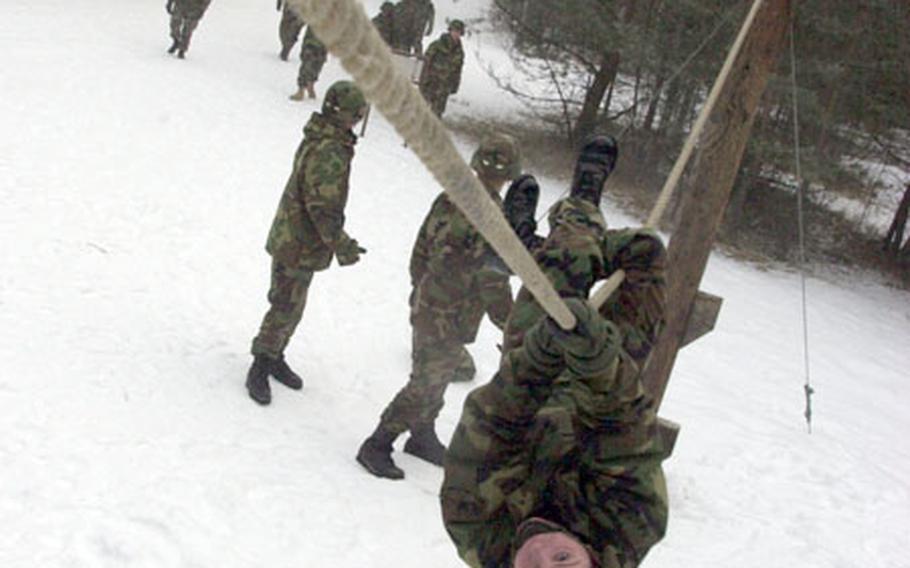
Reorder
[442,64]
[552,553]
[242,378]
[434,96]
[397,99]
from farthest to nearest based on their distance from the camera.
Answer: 1. [434,96]
2. [442,64]
3. [242,378]
4. [552,553]
5. [397,99]

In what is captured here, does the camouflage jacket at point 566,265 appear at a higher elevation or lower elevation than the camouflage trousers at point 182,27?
higher

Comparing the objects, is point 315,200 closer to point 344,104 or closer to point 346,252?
point 346,252

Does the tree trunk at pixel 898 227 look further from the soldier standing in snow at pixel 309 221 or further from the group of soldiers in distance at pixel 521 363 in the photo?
the soldier standing in snow at pixel 309 221

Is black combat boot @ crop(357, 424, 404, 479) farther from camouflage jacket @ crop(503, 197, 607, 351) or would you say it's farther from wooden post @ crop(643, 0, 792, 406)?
wooden post @ crop(643, 0, 792, 406)

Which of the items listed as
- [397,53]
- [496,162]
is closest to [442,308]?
[496,162]

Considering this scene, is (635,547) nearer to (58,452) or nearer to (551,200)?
(58,452)

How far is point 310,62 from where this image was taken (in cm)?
1322

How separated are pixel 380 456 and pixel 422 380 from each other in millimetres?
512

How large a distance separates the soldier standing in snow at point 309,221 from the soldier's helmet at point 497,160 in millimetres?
769

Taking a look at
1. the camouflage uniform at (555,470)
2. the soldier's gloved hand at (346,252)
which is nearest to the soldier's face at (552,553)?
the camouflage uniform at (555,470)

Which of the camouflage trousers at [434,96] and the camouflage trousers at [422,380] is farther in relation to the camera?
the camouflage trousers at [434,96]

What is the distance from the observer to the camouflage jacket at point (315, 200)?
4.56m

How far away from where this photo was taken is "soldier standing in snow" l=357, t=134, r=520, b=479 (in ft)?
14.5

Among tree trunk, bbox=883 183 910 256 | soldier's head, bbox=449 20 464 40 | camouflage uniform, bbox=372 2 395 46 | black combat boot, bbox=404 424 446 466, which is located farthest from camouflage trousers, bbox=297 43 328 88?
tree trunk, bbox=883 183 910 256
